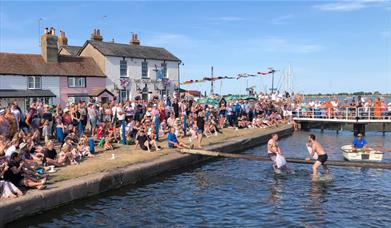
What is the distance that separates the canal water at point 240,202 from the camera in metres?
10.3

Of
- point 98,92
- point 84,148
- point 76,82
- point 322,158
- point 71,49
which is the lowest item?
point 322,158

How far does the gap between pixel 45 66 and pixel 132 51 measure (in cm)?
934

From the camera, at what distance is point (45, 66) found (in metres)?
35.7

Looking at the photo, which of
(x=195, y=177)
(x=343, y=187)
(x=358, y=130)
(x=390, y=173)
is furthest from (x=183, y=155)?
(x=358, y=130)

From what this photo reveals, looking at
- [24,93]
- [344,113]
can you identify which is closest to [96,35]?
[24,93]

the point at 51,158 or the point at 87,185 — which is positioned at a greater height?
the point at 51,158

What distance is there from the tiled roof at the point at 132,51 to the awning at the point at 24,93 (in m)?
7.23

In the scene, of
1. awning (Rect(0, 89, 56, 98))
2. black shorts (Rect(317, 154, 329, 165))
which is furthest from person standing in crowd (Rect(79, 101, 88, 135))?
awning (Rect(0, 89, 56, 98))

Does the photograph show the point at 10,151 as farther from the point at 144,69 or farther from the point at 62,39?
the point at 62,39

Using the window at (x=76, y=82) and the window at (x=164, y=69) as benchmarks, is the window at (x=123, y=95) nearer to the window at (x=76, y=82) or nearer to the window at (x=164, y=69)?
the window at (x=76, y=82)

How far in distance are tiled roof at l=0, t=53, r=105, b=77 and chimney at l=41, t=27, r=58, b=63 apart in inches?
16.9

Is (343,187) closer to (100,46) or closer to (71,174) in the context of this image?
(71,174)

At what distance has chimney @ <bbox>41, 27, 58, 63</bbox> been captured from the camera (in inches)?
1409

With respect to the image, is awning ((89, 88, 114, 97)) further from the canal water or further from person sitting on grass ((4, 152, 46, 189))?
person sitting on grass ((4, 152, 46, 189))
